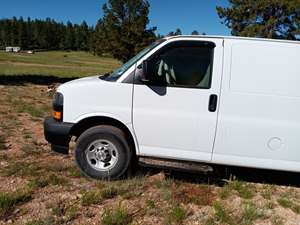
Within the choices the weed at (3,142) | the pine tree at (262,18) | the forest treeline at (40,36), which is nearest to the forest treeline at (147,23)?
the pine tree at (262,18)

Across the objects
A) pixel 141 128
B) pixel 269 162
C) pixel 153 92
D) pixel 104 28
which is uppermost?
pixel 104 28

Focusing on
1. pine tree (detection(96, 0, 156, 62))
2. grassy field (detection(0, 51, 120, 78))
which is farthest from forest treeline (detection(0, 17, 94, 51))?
pine tree (detection(96, 0, 156, 62))

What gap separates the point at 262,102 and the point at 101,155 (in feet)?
7.49

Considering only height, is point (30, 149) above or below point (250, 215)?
above

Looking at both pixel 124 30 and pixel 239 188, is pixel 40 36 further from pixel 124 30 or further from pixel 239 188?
pixel 239 188

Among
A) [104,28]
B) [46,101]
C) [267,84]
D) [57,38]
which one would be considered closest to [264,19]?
[104,28]

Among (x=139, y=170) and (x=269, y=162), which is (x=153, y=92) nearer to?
(x=139, y=170)

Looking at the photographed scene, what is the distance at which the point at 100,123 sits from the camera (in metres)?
5.24

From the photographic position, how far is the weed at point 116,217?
401 centimetres

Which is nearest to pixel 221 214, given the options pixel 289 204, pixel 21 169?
pixel 289 204

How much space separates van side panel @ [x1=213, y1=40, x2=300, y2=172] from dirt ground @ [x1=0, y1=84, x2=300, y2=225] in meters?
0.61

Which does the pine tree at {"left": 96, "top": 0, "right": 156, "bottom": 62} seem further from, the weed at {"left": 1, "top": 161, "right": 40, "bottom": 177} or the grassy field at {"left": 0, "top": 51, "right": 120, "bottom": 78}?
the weed at {"left": 1, "top": 161, "right": 40, "bottom": 177}

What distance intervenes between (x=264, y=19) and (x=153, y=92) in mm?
27680

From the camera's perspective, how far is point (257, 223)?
4.26 metres
